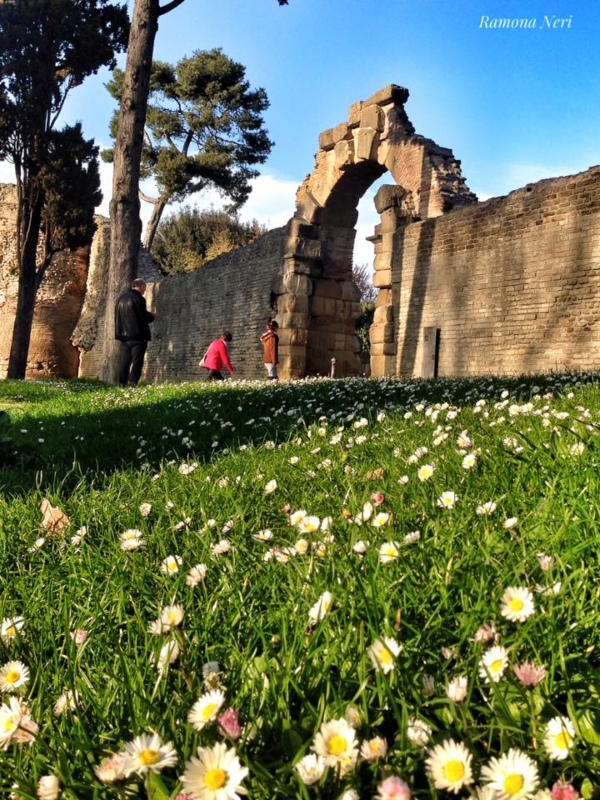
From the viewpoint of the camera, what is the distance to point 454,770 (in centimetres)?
92

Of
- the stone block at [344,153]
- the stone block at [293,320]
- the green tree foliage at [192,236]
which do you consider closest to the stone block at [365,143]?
the stone block at [344,153]

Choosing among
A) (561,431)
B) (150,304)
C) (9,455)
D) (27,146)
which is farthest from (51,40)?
(561,431)

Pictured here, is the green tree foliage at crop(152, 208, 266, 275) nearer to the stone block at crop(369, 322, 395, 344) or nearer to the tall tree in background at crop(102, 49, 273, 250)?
the tall tree in background at crop(102, 49, 273, 250)

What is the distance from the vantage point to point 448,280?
546 inches

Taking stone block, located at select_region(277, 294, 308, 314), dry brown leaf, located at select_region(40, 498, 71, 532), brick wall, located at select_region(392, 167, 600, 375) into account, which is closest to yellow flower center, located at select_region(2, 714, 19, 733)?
dry brown leaf, located at select_region(40, 498, 71, 532)

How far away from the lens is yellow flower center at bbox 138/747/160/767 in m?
0.95

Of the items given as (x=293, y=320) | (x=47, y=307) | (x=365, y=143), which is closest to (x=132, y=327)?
(x=293, y=320)

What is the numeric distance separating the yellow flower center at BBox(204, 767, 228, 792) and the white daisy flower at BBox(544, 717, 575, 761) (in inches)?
18.6

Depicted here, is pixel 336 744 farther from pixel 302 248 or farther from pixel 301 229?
pixel 301 229

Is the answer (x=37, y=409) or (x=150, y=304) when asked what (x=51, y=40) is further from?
(x=37, y=409)

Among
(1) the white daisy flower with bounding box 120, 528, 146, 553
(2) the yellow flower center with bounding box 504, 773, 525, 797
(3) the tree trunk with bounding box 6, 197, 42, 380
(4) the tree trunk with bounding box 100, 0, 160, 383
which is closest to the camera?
(2) the yellow flower center with bounding box 504, 773, 525, 797

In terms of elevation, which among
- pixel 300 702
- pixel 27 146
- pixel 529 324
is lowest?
pixel 300 702

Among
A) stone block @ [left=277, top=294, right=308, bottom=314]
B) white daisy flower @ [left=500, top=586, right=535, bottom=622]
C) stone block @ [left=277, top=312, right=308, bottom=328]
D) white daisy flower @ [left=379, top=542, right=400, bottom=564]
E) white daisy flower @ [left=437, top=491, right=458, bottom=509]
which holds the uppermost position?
stone block @ [left=277, top=294, right=308, bottom=314]

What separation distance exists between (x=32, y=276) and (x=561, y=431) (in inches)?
835
